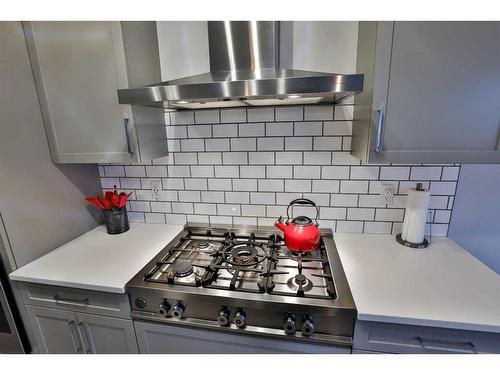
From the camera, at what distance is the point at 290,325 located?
867mm

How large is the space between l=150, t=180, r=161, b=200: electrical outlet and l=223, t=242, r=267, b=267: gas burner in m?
0.62

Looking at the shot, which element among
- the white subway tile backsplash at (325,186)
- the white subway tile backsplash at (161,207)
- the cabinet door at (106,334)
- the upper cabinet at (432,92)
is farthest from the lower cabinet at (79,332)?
the upper cabinet at (432,92)

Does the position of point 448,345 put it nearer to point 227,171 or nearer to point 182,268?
point 182,268

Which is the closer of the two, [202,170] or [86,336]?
[86,336]

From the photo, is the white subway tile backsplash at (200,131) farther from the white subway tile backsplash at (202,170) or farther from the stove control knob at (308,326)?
the stove control knob at (308,326)

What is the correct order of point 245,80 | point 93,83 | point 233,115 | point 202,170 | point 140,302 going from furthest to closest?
point 202,170 → point 233,115 → point 93,83 → point 140,302 → point 245,80

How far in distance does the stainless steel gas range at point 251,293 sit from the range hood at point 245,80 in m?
0.71

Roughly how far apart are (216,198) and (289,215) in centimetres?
45

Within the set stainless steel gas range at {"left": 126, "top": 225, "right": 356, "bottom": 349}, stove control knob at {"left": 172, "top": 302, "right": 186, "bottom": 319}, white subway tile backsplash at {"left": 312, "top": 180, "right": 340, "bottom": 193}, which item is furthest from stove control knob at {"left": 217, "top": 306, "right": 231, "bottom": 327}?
white subway tile backsplash at {"left": 312, "top": 180, "right": 340, "bottom": 193}

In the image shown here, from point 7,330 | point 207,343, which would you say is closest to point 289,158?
point 207,343

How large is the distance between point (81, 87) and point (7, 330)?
4.07 ft

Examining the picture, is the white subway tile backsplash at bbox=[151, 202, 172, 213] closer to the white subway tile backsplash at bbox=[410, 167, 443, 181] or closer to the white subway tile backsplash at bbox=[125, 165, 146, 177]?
the white subway tile backsplash at bbox=[125, 165, 146, 177]
